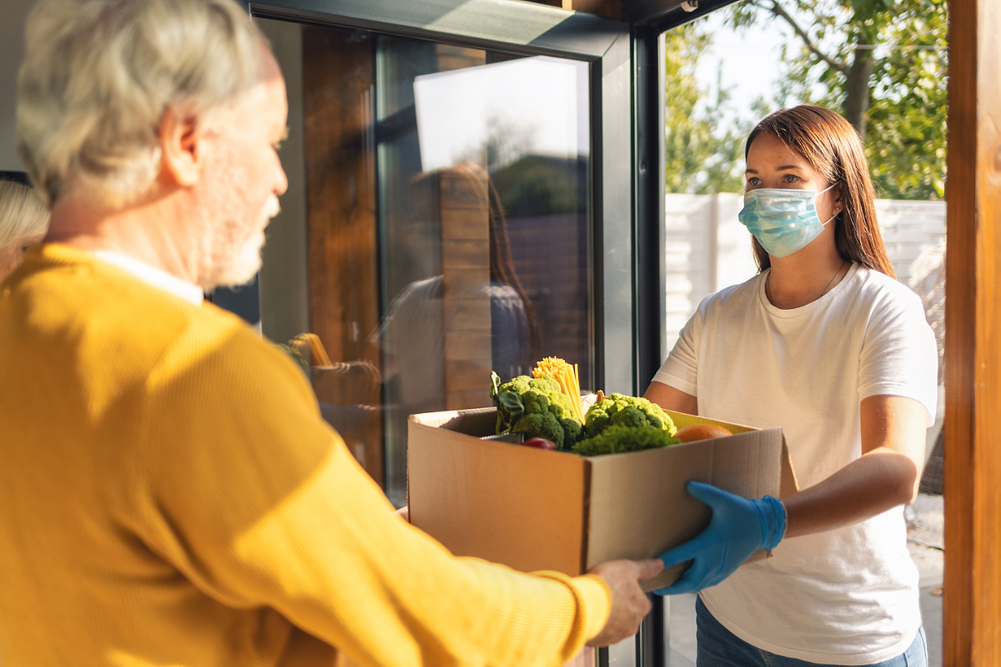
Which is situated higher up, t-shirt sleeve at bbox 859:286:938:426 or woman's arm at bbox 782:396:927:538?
t-shirt sleeve at bbox 859:286:938:426

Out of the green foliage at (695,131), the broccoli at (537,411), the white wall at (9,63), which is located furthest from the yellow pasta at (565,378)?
the green foliage at (695,131)

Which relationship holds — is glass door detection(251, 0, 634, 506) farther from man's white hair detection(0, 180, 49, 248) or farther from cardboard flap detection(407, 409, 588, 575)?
cardboard flap detection(407, 409, 588, 575)

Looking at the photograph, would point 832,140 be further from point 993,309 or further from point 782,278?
point 993,309

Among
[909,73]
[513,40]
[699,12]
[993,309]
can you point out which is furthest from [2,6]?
[909,73]

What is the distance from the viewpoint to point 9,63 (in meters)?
Result: 2.14

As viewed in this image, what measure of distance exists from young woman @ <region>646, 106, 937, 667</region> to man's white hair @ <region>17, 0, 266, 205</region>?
1.02m

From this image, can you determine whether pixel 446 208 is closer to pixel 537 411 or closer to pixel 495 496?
pixel 537 411

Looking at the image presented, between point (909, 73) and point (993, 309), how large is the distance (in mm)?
4081

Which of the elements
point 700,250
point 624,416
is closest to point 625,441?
point 624,416

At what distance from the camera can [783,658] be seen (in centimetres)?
158

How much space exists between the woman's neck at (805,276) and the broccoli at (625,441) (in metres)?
0.71

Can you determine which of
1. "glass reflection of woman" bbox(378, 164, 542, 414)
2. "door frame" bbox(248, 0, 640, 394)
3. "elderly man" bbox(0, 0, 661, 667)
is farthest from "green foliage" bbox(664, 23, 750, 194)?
"elderly man" bbox(0, 0, 661, 667)

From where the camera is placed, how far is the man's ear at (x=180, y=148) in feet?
2.58

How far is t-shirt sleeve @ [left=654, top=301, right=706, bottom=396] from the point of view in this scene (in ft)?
6.14
